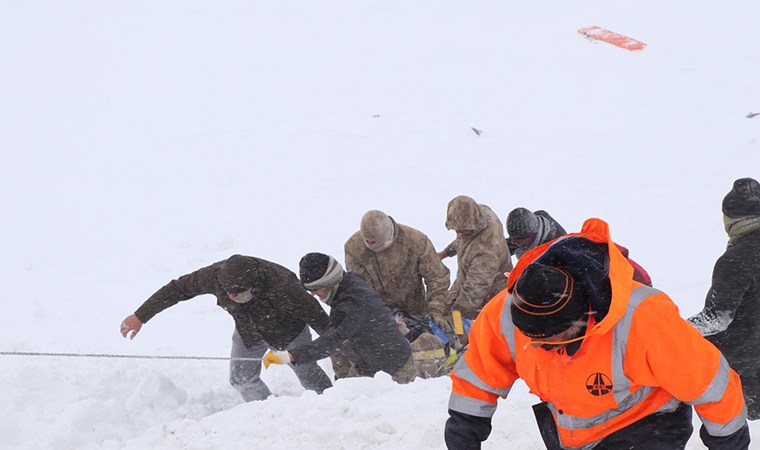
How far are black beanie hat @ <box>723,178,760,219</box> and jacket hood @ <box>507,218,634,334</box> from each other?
215 centimetres

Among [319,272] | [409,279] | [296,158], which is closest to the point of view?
[319,272]

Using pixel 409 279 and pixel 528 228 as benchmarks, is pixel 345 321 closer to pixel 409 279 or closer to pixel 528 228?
pixel 409 279

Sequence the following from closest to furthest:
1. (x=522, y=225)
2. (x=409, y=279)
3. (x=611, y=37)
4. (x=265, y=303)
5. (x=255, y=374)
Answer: (x=522, y=225), (x=265, y=303), (x=255, y=374), (x=409, y=279), (x=611, y=37)

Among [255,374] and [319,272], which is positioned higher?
[319,272]

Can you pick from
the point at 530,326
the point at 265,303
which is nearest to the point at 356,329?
the point at 265,303

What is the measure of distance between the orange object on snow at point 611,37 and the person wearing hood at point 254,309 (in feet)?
42.4

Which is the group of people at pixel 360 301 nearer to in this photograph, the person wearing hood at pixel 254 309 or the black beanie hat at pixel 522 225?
the person wearing hood at pixel 254 309

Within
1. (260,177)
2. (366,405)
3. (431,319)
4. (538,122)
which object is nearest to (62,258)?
(260,177)

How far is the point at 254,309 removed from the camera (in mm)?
5688

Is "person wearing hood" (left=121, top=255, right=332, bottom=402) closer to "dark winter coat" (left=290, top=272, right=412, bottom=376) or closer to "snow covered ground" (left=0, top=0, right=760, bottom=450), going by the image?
"dark winter coat" (left=290, top=272, right=412, bottom=376)

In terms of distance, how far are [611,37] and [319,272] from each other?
45.6ft

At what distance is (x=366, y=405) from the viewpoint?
15.4ft

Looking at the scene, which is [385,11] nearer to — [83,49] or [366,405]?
[83,49]

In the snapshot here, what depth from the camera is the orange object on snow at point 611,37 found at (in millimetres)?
16484
